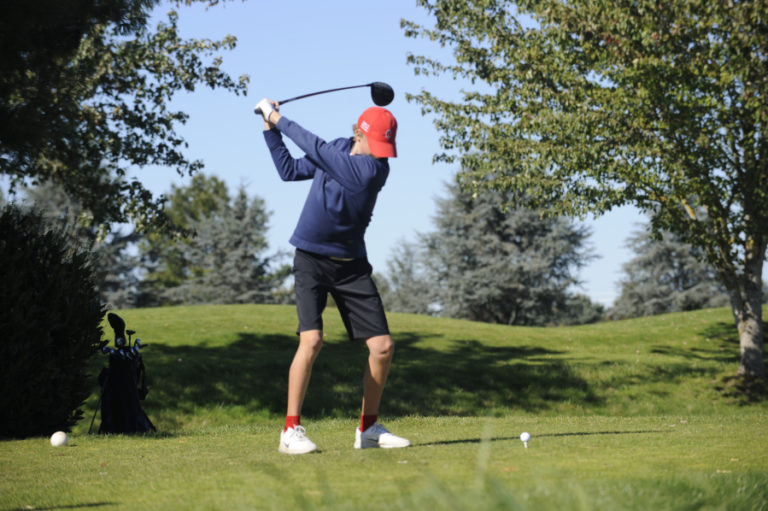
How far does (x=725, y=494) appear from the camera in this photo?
3518 millimetres

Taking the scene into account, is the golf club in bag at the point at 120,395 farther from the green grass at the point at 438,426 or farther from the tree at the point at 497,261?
the tree at the point at 497,261

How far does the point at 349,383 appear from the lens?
15492 millimetres

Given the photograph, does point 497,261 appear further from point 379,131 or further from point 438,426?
point 379,131

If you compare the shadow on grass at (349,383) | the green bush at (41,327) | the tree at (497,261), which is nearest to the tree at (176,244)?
the tree at (497,261)

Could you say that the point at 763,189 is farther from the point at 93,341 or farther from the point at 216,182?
the point at 216,182

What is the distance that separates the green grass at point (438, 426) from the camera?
139 inches

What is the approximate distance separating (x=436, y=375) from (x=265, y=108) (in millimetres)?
11437

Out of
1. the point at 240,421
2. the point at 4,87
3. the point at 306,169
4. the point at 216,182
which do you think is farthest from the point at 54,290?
the point at 216,182

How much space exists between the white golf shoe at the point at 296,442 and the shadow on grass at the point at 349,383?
8.34 metres

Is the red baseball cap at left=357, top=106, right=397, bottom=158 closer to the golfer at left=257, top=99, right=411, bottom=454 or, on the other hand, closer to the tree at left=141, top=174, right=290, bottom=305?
the golfer at left=257, top=99, right=411, bottom=454

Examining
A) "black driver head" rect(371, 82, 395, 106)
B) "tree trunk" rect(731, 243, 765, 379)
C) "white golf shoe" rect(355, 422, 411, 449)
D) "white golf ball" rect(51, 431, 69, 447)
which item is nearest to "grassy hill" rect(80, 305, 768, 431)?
"tree trunk" rect(731, 243, 765, 379)

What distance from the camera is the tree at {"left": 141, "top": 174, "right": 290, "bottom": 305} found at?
4975cm

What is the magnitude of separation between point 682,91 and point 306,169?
1035cm

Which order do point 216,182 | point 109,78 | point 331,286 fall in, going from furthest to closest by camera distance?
point 216,182
point 109,78
point 331,286
